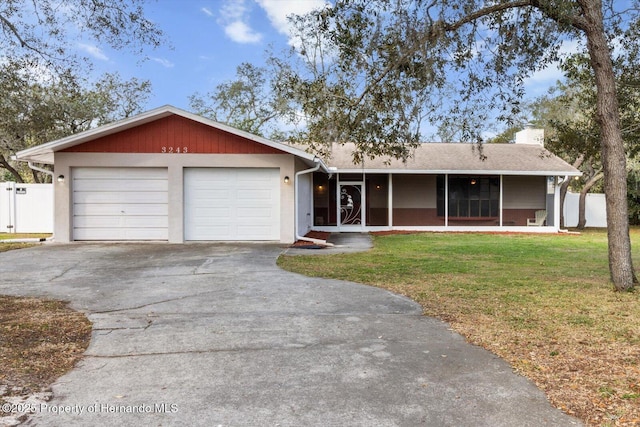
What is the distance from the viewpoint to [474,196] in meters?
18.8

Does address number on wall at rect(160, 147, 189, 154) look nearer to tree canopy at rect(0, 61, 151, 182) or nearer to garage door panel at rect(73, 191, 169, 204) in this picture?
garage door panel at rect(73, 191, 169, 204)

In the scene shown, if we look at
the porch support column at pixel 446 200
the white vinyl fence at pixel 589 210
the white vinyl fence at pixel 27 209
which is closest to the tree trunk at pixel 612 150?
the porch support column at pixel 446 200

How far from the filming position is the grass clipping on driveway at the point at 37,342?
342cm

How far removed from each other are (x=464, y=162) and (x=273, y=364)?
54.3ft

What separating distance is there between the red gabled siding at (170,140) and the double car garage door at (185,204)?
1.84 feet

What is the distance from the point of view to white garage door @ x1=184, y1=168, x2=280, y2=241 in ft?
42.0

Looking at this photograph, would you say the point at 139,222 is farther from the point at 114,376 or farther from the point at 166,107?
the point at 114,376

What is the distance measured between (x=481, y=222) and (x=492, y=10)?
12954mm

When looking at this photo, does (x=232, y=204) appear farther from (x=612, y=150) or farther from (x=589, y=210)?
(x=589, y=210)

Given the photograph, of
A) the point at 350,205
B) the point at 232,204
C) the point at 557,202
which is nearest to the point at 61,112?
the point at 232,204

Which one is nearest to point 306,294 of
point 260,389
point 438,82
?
point 260,389

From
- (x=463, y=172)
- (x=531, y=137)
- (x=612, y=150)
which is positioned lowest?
(x=612, y=150)

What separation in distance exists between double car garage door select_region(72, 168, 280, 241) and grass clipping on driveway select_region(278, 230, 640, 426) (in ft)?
10.3

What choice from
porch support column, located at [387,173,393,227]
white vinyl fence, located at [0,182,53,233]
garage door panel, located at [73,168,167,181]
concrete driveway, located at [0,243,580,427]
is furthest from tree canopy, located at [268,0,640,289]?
white vinyl fence, located at [0,182,53,233]
